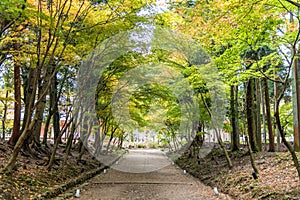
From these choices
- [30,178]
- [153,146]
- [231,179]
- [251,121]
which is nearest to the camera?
[30,178]

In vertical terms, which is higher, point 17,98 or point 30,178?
point 17,98

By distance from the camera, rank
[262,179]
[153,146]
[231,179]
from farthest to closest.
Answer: [153,146]
[231,179]
[262,179]

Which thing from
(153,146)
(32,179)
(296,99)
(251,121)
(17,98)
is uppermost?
(17,98)

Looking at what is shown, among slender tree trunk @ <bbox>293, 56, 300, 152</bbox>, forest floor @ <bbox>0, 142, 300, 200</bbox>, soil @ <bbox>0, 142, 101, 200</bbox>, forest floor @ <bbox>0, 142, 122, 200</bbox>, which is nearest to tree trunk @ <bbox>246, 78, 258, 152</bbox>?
Result: forest floor @ <bbox>0, 142, 300, 200</bbox>

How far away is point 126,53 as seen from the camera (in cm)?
1103

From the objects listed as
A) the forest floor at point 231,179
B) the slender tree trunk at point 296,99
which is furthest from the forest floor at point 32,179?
the slender tree trunk at point 296,99

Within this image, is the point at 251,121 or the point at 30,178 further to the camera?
the point at 251,121

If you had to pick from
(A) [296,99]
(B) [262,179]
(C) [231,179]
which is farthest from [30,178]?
(A) [296,99]

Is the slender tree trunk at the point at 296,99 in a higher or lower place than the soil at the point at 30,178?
higher

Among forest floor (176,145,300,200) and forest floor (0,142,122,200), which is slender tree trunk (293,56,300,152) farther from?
forest floor (0,142,122,200)

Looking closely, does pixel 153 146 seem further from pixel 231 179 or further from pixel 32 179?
pixel 32 179

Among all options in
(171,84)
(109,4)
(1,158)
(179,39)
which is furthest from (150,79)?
(1,158)

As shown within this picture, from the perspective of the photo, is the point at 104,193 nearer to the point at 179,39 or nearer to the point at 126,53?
the point at 126,53

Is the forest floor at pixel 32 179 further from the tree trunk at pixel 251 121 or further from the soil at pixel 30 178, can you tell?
the tree trunk at pixel 251 121
